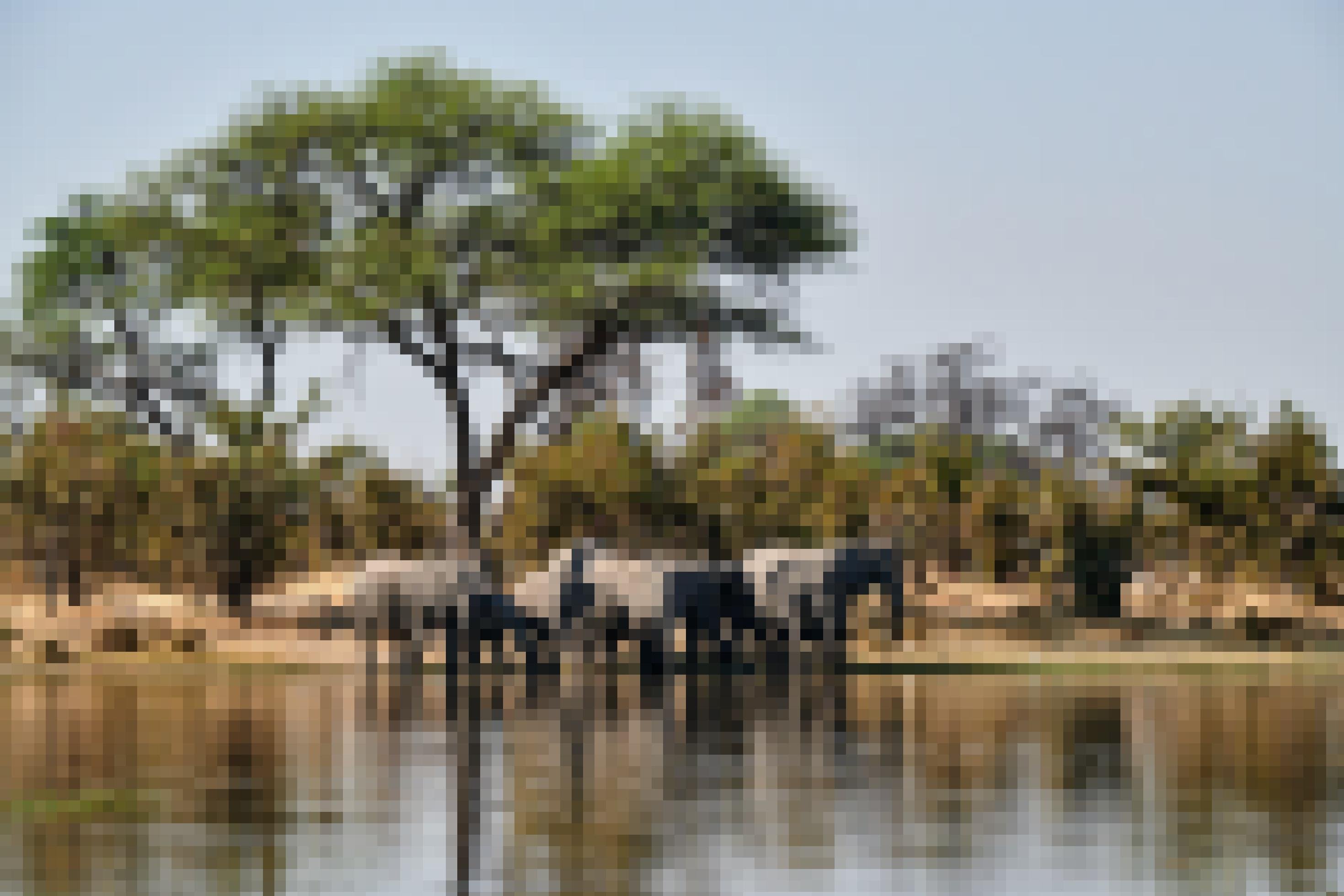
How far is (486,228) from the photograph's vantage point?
158ft

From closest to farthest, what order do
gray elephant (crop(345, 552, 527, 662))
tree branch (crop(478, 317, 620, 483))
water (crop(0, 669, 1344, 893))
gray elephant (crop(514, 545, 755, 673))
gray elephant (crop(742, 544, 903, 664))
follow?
water (crop(0, 669, 1344, 893))
gray elephant (crop(514, 545, 755, 673))
gray elephant (crop(345, 552, 527, 662))
gray elephant (crop(742, 544, 903, 664))
tree branch (crop(478, 317, 620, 483))

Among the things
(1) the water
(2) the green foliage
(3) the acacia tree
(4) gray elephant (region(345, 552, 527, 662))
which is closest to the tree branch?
(3) the acacia tree

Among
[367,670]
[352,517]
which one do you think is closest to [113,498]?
[352,517]

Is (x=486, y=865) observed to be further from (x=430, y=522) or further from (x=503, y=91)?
(x=503, y=91)

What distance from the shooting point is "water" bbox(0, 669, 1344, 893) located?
14.9m

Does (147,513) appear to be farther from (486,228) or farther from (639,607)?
(639,607)

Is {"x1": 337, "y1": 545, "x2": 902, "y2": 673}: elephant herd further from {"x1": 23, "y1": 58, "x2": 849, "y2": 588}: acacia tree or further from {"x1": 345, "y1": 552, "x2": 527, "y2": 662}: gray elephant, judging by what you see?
{"x1": 23, "y1": 58, "x2": 849, "y2": 588}: acacia tree

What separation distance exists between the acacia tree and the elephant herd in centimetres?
1054

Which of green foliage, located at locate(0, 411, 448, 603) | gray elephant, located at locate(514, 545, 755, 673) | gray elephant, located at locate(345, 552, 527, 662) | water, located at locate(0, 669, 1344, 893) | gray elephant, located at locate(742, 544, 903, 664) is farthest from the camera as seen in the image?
green foliage, located at locate(0, 411, 448, 603)

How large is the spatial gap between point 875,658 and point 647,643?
4157mm

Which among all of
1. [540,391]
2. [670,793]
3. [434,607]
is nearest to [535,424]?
[540,391]

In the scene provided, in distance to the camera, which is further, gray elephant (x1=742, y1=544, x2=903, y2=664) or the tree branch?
the tree branch

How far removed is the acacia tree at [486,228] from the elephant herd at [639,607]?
34.6 feet

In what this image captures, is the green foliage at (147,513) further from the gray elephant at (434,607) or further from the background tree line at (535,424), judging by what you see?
the gray elephant at (434,607)
